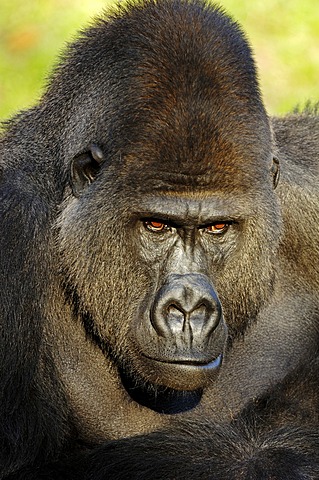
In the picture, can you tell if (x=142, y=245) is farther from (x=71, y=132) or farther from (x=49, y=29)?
(x=49, y=29)

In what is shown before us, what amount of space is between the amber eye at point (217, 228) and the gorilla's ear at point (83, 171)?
2.06 feet

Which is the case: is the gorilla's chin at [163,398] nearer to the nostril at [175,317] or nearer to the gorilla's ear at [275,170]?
the nostril at [175,317]

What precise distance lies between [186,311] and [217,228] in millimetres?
560

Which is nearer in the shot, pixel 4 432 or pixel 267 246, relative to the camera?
pixel 4 432

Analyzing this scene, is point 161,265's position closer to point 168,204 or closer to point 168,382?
point 168,204

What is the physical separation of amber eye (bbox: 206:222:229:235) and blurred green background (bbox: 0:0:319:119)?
7.19 metres

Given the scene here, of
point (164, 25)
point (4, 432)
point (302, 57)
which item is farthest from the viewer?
point (302, 57)

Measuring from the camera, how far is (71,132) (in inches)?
226

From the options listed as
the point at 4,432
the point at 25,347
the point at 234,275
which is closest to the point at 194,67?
the point at 234,275

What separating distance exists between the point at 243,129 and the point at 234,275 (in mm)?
747

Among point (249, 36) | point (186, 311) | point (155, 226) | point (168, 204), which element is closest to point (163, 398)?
point (186, 311)

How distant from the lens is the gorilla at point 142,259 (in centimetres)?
538

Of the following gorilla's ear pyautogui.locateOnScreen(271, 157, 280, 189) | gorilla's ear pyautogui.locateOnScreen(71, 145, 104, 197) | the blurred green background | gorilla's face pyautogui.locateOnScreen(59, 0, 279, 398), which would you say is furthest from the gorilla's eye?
the blurred green background

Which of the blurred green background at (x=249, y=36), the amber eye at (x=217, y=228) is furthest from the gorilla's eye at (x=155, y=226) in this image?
the blurred green background at (x=249, y=36)
